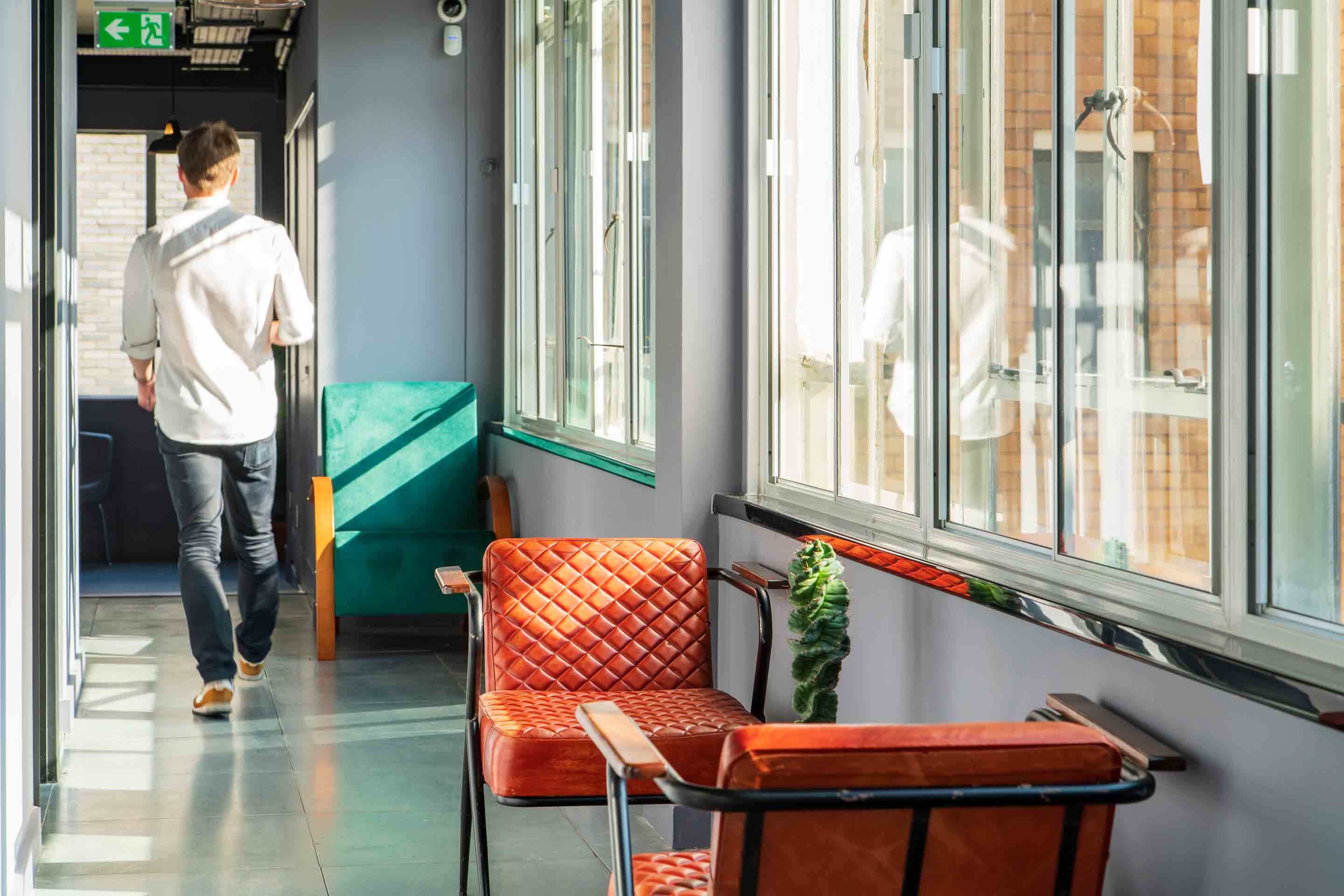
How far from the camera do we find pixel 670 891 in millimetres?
1893

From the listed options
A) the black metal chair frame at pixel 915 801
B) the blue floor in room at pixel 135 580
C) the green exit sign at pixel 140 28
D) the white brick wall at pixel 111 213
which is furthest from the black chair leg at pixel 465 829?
the white brick wall at pixel 111 213

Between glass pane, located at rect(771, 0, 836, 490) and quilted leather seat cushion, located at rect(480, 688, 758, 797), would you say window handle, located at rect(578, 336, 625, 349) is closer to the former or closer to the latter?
glass pane, located at rect(771, 0, 836, 490)

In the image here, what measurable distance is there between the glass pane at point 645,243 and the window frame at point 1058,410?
90cm

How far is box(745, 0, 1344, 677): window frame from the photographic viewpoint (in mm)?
1752

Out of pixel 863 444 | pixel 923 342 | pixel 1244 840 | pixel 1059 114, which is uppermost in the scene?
pixel 1059 114

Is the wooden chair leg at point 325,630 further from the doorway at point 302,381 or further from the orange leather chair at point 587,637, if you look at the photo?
the orange leather chair at point 587,637

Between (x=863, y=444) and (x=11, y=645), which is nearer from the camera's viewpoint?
(x=11, y=645)

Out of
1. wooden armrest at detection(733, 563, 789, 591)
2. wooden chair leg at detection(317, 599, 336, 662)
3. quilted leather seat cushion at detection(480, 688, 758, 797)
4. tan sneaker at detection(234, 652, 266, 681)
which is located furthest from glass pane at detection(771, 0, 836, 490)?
wooden chair leg at detection(317, 599, 336, 662)

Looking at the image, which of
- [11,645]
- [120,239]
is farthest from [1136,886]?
[120,239]

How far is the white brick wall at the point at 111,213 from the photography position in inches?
370

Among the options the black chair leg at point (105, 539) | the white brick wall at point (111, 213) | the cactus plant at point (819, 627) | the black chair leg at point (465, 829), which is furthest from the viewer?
the white brick wall at point (111, 213)

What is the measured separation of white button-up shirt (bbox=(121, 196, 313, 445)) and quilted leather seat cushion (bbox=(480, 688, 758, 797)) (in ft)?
7.64

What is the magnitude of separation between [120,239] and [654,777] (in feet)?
29.4

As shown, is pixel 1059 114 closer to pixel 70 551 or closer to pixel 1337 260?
pixel 1337 260
